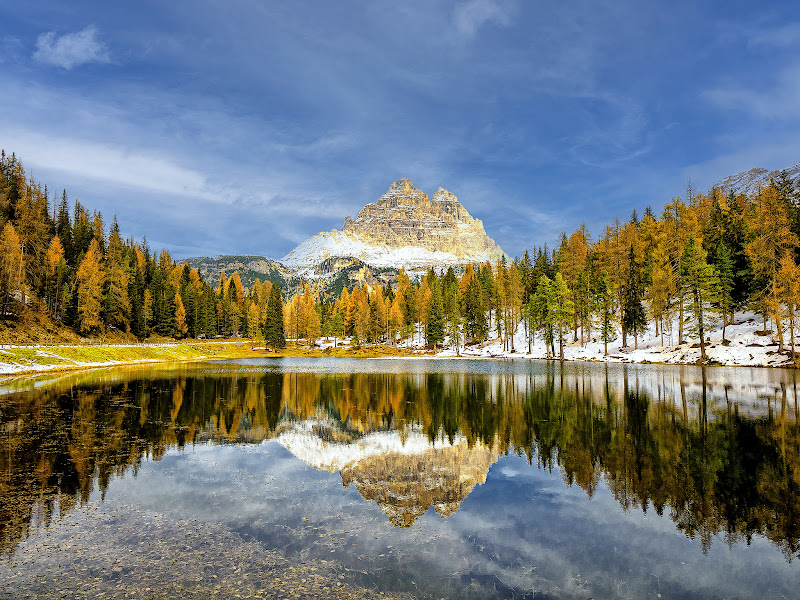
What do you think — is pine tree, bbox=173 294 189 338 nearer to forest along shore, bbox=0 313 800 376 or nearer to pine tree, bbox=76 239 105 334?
forest along shore, bbox=0 313 800 376

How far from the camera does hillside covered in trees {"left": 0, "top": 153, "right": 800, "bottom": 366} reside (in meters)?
66.8

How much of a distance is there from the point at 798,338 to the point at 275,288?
110 m

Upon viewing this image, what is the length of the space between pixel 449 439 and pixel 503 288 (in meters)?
92.2

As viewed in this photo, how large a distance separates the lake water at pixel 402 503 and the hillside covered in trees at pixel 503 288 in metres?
47.6

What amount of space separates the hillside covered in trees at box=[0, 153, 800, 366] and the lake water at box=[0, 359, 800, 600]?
47.6 m

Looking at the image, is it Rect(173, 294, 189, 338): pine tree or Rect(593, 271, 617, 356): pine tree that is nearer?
Rect(593, 271, 617, 356): pine tree

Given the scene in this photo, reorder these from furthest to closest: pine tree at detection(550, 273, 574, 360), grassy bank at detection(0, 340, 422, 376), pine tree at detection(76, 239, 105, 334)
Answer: pine tree at detection(76, 239, 105, 334), pine tree at detection(550, 273, 574, 360), grassy bank at detection(0, 340, 422, 376)

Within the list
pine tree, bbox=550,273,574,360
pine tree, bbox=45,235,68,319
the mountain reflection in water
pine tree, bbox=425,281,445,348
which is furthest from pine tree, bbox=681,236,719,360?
pine tree, bbox=45,235,68,319

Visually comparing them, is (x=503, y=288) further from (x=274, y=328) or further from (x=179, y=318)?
(x=179, y=318)

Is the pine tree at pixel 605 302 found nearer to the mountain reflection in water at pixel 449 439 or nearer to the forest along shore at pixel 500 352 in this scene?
the forest along shore at pixel 500 352

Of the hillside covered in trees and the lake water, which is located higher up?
the hillside covered in trees

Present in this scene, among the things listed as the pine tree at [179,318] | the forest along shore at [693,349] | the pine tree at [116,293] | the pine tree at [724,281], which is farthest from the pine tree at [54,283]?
the pine tree at [724,281]

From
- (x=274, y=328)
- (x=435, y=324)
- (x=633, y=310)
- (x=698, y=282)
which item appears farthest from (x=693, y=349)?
(x=274, y=328)

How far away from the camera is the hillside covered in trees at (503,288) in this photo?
6681cm
